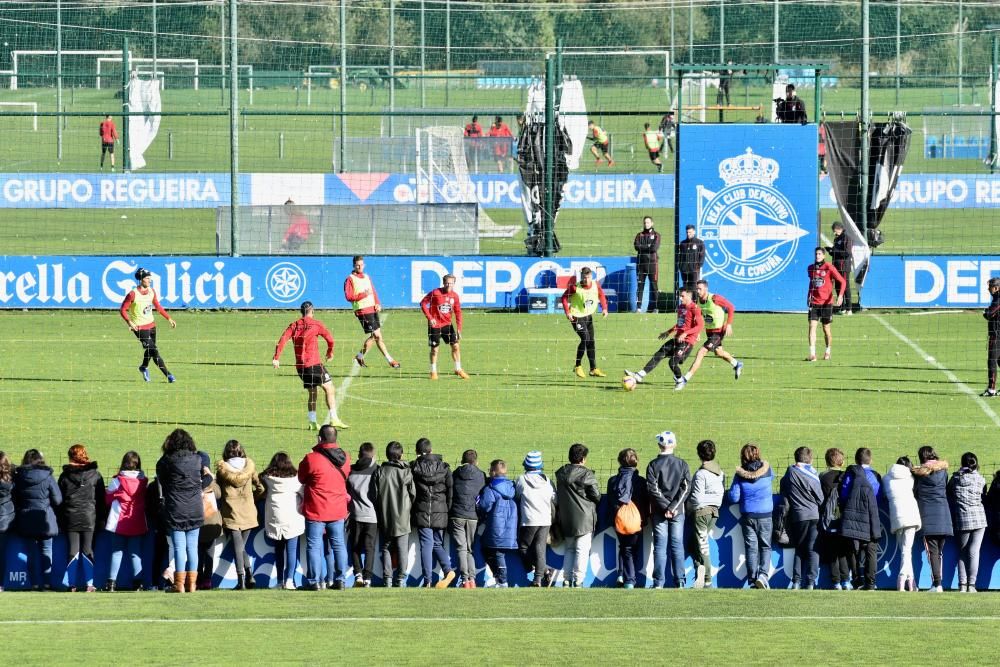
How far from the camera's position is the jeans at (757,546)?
50.1 ft

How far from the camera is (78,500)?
14.9m

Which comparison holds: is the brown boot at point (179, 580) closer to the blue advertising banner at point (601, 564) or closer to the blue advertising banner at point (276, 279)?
the blue advertising banner at point (601, 564)

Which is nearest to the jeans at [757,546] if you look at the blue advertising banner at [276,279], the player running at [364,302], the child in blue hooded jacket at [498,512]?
the child in blue hooded jacket at [498,512]

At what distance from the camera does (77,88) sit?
2827 inches

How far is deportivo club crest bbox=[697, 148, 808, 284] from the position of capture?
110 ft

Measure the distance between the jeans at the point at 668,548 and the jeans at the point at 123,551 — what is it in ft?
15.5

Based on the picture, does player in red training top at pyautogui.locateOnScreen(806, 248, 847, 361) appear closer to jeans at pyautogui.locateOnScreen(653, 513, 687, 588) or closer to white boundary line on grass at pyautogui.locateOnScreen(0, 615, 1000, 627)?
jeans at pyautogui.locateOnScreen(653, 513, 687, 588)

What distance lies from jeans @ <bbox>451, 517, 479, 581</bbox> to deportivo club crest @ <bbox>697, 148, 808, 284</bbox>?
18775mm

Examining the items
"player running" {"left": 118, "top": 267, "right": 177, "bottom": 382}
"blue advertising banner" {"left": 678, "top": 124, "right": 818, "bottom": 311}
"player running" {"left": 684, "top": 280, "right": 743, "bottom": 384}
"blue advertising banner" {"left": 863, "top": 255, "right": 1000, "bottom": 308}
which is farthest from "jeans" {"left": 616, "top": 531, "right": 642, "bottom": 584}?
"blue advertising banner" {"left": 863, "top": 255, "right": 1000, "bottom": 308}

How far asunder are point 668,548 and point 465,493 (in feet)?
6.41

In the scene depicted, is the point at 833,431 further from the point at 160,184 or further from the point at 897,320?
the point at 160,184

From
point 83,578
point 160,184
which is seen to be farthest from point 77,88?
point 83,578

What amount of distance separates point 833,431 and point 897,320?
11748mm

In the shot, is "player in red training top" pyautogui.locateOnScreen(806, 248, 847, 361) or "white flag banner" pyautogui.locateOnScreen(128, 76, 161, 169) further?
"white flag banner" pyautogui.locateOnScreen(128, 76, 161, 169)
